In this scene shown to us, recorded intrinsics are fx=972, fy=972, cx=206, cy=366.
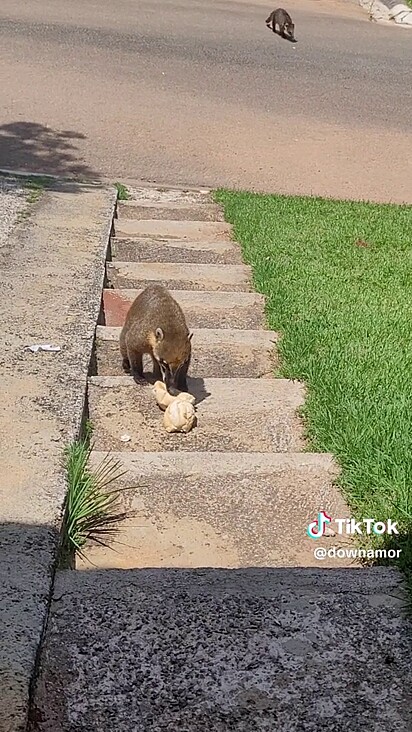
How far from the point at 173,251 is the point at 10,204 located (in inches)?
57.2

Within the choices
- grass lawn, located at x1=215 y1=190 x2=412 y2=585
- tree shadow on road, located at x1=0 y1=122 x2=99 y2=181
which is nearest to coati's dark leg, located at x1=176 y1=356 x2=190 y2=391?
grass lawn, located at x1=215 y1=190 x2=412 y2=585

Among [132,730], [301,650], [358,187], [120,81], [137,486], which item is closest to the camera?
[132,730]

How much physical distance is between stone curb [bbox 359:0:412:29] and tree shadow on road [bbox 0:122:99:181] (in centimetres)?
1249

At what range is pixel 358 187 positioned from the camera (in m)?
9.98

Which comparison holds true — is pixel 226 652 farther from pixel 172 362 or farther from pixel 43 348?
pixel 43 348

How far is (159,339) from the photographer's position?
4.61 metres

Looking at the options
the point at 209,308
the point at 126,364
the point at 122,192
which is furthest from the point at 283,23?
the point at 126,364

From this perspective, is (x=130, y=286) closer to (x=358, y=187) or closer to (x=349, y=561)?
(x=349, y=561)

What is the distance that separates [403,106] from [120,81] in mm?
4028

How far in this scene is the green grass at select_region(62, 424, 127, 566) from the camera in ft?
10.7

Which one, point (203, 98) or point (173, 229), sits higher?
point (203, 98)

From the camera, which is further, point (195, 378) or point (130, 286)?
point (130, 286)

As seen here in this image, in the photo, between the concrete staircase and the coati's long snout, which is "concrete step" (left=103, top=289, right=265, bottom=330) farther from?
the concrete staircase

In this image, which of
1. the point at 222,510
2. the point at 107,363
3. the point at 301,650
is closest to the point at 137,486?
the point at 222,510
